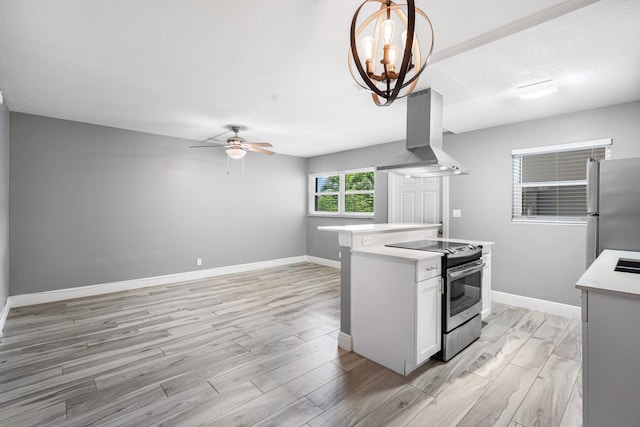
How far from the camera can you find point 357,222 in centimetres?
611

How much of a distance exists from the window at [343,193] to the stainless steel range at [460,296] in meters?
3.12

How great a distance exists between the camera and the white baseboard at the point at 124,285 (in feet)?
12.7

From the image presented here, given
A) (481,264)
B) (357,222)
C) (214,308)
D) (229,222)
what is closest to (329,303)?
(214,308)

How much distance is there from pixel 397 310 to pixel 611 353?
1268mm

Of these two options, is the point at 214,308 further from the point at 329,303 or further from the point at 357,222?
the point at 357,222

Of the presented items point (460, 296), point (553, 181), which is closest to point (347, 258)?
point (460, 296)

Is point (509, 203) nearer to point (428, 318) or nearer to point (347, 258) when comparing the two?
point (428, 318)

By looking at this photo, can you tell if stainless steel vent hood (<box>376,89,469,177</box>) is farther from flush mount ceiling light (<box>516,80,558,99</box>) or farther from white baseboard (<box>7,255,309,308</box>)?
white baseboard (<box>7,255,309,308</box>)

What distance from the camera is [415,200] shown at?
4.99 metres

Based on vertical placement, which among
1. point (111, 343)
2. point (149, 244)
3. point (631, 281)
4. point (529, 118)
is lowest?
point (111, 343)

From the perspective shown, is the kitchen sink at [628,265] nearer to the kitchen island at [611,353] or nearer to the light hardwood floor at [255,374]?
the kitchen island at [611,353]

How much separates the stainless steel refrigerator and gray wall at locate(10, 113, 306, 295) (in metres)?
5.21

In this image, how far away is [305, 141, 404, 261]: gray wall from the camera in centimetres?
553

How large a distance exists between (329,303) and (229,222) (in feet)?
9.34
